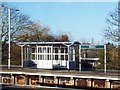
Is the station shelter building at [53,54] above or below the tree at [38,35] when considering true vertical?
below

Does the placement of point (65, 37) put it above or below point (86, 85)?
above

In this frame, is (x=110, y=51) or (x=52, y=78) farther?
(x=110, y=51)

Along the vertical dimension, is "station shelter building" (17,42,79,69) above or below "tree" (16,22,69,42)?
below

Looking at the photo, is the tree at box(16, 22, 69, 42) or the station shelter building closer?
the station shelter building

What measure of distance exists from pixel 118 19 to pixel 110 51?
2660 millimetres

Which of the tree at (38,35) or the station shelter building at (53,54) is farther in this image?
the tree at (38,35)

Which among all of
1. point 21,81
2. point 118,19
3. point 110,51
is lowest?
point 21,81

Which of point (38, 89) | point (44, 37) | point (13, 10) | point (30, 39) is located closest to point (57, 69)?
point (38, 89)

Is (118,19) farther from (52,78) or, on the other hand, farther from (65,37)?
(65,37)

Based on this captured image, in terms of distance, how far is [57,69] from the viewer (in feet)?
68.5

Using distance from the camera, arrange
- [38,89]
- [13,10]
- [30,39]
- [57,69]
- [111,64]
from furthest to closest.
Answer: [30,39] → [13,10] → [111,64] → [57,69] → [38,89]

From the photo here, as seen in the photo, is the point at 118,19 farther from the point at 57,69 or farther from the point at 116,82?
the point at 116,82

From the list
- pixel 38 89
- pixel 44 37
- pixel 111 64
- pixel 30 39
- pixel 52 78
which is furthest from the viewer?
pixel 44 37

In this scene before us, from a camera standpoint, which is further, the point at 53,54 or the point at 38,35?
the point at 38,35
